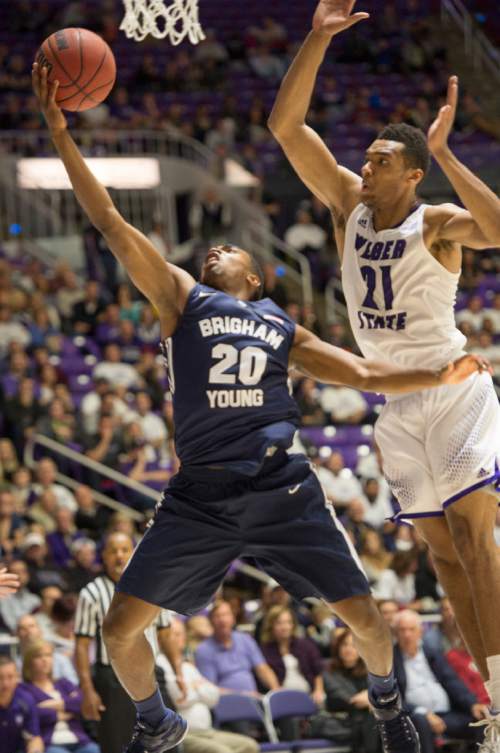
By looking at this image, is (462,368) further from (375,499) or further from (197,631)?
(375,499)

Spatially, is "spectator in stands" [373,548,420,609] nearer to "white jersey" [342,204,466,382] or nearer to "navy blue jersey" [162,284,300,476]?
"white jersey" [342,204,466,382]

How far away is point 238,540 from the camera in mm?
5684

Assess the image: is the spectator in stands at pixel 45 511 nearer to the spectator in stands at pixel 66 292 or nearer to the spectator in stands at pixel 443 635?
the spectator in stands at pixel 443 635

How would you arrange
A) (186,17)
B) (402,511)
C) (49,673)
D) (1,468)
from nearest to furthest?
1. (402,511)
2. (186,17)
3. (49,673)
4. (1,468)

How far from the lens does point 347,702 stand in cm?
1004

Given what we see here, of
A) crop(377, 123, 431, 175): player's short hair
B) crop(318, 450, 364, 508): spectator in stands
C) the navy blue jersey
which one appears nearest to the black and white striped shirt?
the navy blue jersey

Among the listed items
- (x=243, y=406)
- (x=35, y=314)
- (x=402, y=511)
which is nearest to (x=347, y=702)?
(x=402, y=511)

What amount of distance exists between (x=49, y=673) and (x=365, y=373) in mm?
4874

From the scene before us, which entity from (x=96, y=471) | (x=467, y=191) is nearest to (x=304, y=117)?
(x=467, y=191)

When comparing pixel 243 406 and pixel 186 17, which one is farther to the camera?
pixel 186 17

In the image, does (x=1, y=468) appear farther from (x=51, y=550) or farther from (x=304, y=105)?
(x=304, y=105)

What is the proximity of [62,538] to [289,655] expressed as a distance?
253 centimetres

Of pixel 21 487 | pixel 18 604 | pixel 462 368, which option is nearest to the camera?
pixel 462 368

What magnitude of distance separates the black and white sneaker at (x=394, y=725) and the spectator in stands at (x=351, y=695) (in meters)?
3.76
